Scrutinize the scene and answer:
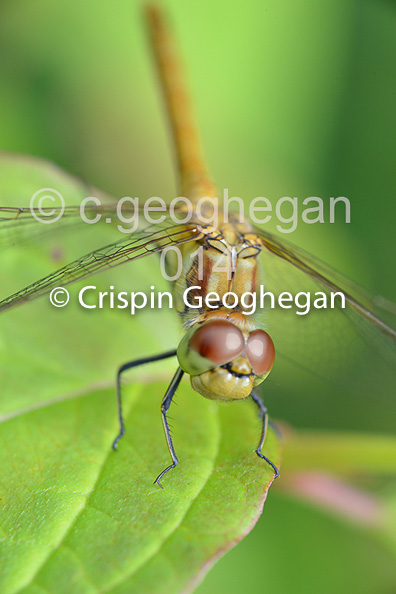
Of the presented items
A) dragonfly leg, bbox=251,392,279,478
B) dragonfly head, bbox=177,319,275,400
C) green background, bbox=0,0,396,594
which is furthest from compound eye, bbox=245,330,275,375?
green background, bbox=0,0,396,594

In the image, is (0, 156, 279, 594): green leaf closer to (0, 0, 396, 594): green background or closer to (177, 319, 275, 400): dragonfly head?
(177, 319, 275, 400): dragonfly head

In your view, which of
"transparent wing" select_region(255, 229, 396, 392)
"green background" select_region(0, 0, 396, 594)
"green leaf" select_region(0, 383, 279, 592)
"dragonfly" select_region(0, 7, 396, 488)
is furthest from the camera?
"green background" select_region(0, 0, 396, 594)

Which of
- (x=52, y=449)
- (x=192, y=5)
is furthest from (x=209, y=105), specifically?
(x=52, y=449)

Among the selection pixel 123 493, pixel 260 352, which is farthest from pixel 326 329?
pixel 123 493

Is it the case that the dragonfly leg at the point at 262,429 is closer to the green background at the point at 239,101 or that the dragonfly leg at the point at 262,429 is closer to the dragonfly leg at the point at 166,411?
the dragonfly leg at the point at 166,411

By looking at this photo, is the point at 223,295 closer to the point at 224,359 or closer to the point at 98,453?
the point at 224,359

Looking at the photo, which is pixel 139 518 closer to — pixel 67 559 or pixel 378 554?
pixel 67 559

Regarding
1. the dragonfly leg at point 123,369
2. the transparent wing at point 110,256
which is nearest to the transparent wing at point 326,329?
the transparent wing at point 110,256
